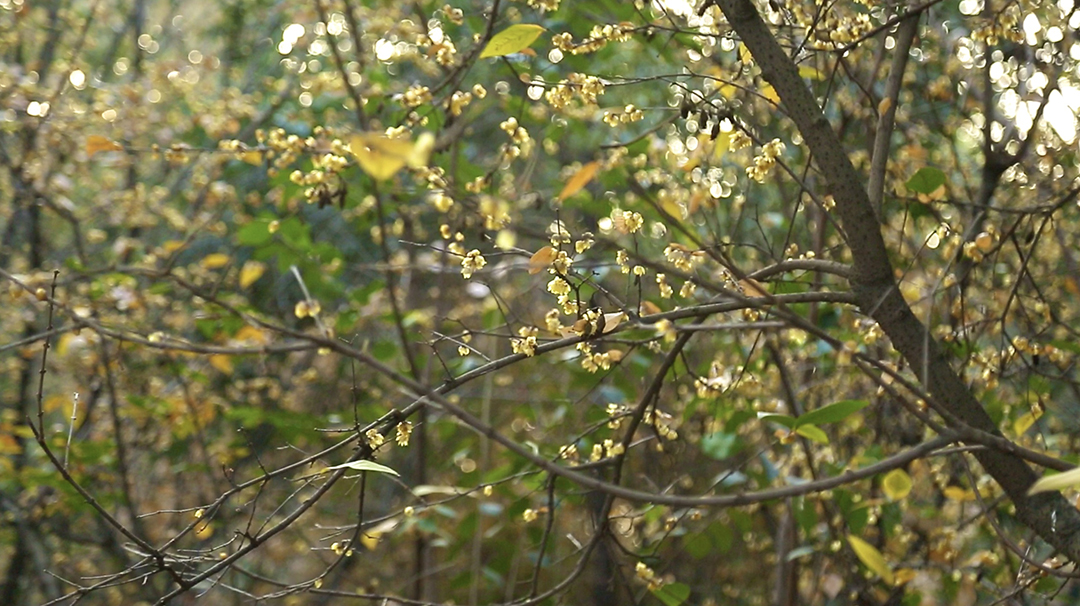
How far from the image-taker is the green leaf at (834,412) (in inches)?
60.6

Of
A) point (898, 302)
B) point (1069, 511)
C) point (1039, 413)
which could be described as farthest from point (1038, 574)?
point (898, 302)

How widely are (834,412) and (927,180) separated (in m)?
0.55

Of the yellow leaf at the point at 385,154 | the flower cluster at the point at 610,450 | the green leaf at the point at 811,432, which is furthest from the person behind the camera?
the flower cluster at the point at 610,450

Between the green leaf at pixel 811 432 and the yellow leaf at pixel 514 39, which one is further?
the green leaf at pixel 811 432

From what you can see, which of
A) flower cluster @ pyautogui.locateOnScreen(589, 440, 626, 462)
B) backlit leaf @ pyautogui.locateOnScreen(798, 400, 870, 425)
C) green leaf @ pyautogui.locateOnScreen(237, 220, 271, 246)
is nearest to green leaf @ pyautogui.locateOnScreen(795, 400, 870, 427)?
backlit leaf @ pyautogui.locateOnScreen(798, 400, 870, 425)

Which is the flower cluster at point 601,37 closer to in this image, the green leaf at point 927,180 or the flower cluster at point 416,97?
the flower cluster at point 416,97

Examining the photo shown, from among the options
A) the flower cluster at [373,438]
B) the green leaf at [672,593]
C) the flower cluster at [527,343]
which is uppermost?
the flower cluster at [527,343]

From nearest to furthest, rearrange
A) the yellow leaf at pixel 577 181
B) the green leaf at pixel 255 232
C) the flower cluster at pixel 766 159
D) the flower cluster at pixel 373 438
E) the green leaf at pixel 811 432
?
the yellow leaf at pixel 577 181
the flower cluster at pixel 373 438
the flower cluster at pixel 766 159
the green leaf at pixel 811 432
the green leaf at pixel 255 232

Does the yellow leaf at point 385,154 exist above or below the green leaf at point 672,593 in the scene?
above

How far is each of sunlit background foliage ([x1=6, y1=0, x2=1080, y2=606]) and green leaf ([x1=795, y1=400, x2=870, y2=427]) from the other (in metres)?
0.01

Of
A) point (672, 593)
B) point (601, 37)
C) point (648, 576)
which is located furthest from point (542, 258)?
point (672, 593)

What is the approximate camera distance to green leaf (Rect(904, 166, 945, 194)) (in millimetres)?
1794

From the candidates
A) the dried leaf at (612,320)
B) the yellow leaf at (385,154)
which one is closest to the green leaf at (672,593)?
the dried leaf at (612,320)

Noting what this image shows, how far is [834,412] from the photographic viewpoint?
156 centimetres
